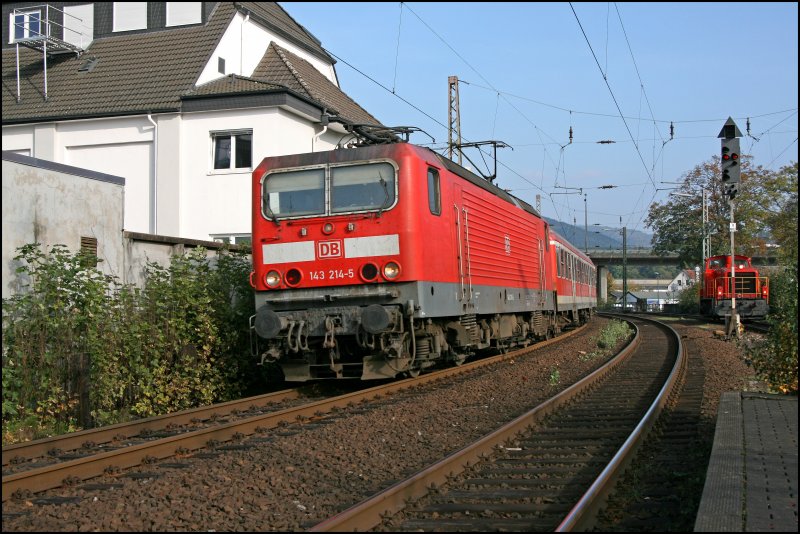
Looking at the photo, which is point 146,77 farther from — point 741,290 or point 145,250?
point 741,290

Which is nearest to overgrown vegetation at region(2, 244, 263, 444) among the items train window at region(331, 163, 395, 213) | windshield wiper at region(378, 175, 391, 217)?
train window at region(331, 163, 395, 213)

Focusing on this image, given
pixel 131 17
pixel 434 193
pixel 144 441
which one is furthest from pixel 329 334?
pixel 131 17

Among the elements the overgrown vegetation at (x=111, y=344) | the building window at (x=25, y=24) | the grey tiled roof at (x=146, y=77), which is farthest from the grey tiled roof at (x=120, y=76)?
the overgrown vegetation at (x=111, y=344)

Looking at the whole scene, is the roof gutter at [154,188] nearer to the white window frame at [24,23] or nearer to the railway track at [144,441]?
the white window frame at [24,23]

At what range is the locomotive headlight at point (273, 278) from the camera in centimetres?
1083

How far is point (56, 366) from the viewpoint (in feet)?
29.8

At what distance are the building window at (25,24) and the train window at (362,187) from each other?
18.4 m

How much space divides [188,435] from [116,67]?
18.9 meters

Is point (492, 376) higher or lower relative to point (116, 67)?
lower

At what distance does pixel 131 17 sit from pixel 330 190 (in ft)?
57.5

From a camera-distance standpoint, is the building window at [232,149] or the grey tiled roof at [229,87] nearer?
the grey tiled roof at [229,87]

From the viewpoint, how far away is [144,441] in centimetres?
763

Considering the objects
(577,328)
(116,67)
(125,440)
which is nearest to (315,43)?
(116,67)

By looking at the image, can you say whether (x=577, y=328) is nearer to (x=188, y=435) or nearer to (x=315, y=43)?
(x=315, y=43)
